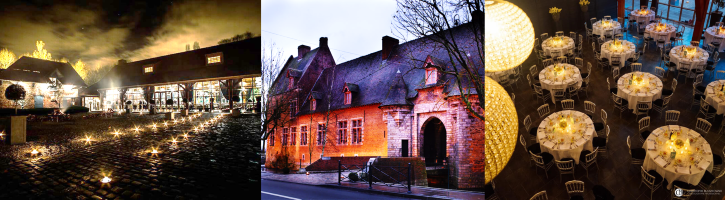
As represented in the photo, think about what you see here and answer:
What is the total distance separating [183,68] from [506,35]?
11.4m

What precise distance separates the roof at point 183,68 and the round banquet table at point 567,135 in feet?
18.8

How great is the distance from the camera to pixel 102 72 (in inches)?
164

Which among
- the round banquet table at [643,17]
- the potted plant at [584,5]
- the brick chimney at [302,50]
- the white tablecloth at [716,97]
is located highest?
the potted plant at [584,5]

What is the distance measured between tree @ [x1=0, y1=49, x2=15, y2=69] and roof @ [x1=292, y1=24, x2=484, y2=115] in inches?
124

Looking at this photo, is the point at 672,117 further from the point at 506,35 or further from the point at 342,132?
the point at 342,132

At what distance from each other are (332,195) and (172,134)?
2.21 meters

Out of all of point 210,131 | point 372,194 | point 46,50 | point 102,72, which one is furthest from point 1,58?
point 372,194

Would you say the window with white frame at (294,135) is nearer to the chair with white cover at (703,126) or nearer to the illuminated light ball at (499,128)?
the illuminated light ball at (499,128)

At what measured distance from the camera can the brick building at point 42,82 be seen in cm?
393

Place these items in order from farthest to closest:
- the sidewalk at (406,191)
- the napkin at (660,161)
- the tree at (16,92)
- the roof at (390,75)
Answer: the napkin at (660,161) → the roof at (390,75) → the sidewalk at (406,191) → the tree at (16,92)

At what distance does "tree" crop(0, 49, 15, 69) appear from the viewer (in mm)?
3961

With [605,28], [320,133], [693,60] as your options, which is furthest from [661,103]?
[320,133]

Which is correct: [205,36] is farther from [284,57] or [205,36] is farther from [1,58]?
[1,58]

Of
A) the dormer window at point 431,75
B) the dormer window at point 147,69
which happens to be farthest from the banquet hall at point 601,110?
the dormer window at point 147,69
